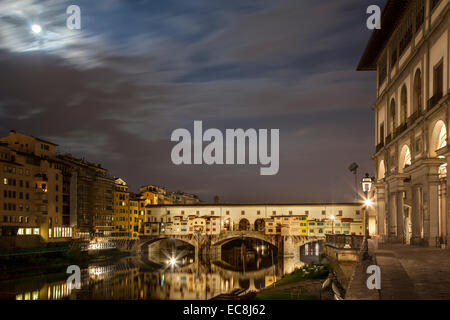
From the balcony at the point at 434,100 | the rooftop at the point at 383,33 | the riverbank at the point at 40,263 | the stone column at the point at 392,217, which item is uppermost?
the rooftop at the point at 383,33

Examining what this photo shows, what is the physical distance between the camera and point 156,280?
189 ft

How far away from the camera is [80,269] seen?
60.7m

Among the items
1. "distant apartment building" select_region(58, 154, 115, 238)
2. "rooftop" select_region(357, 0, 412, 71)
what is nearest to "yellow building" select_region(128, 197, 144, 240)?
"distant apartment building" select_region(58, 154, 115, 238)

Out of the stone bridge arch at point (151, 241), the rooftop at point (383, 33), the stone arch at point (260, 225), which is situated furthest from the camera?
the stone arch at point (260, 225)

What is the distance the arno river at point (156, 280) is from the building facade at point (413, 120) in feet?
69.6

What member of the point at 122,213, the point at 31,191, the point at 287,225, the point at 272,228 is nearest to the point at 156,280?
the point at 31,191

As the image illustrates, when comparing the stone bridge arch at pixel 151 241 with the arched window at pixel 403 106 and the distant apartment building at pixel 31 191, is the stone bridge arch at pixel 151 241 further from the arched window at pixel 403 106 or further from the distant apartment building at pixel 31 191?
the arched window at pixel 403 106

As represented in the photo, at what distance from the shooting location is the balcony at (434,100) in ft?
78.7

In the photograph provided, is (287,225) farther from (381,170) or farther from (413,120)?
(413,120)

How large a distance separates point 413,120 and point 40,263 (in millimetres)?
46680

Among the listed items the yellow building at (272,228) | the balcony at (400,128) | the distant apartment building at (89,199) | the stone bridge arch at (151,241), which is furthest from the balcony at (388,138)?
the stone bridge arch at (151,241)

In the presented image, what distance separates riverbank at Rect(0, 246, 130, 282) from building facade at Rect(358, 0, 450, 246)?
37954 millimetres
